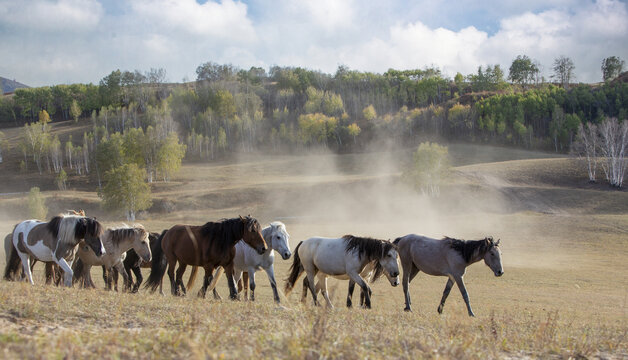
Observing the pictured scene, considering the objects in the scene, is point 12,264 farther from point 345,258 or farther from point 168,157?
point 168,157

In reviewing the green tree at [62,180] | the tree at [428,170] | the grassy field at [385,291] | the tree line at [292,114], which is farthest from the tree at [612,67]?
the green tree at [62,180]

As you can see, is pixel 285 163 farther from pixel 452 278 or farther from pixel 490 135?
pixel 452 278

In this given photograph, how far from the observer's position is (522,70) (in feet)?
474

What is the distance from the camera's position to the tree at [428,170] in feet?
193

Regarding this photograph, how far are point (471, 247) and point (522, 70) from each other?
15097cm

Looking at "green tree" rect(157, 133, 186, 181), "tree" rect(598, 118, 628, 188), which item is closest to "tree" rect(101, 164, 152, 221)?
"green tree" rect(157, 133, 186, 181)

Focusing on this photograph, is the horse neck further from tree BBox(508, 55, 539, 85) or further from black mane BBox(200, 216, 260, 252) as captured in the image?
tree BBox(508, 55, 539, 85)

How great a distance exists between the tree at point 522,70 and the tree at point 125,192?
131m

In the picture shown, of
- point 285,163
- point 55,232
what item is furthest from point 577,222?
point 285,163

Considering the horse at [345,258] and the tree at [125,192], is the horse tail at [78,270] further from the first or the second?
the tree at [125,192]

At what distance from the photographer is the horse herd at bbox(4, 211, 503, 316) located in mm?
12031

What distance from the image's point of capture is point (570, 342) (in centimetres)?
711

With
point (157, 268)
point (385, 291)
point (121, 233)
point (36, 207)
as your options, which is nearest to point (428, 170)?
point (385, 291)

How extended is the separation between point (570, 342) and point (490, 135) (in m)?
105
